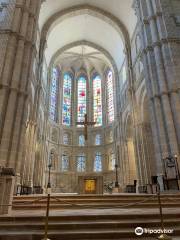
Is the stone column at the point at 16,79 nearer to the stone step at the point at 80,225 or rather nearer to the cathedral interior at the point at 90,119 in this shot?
the cathedral interior at the point at 90,119

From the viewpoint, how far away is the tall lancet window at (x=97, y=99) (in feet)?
123

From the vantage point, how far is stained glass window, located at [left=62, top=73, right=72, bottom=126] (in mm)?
37138

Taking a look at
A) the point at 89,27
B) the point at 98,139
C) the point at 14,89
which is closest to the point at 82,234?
the point at 14,89

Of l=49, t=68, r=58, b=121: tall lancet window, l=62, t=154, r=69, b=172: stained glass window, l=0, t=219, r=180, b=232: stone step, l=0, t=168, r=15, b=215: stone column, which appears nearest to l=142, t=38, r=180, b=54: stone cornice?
l=0, t=168, r=15, b=215: stone column

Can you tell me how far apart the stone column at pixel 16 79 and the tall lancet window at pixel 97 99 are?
20.8 meters

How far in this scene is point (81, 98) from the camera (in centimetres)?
3931

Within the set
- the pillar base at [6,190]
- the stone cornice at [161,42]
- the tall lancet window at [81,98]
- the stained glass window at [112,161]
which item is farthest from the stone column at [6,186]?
the tall lancet window at [81,98]

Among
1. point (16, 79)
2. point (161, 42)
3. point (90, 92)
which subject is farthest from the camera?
point (90, 92)

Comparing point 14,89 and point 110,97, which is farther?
point 110,97

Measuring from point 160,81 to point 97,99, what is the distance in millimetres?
23179

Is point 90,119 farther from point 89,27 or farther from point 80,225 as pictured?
point 80,225

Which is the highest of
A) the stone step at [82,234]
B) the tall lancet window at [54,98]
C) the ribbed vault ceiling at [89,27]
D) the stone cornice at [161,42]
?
the ribbed vault ceiling at [89,27]

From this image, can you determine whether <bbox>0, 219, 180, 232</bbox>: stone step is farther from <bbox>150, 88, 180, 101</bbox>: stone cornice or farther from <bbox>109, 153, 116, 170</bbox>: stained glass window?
<bbox>109, 153, 116, 170</bbox>: stained glass window

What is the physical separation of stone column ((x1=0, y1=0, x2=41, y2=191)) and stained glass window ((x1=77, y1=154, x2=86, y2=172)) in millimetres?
19844
